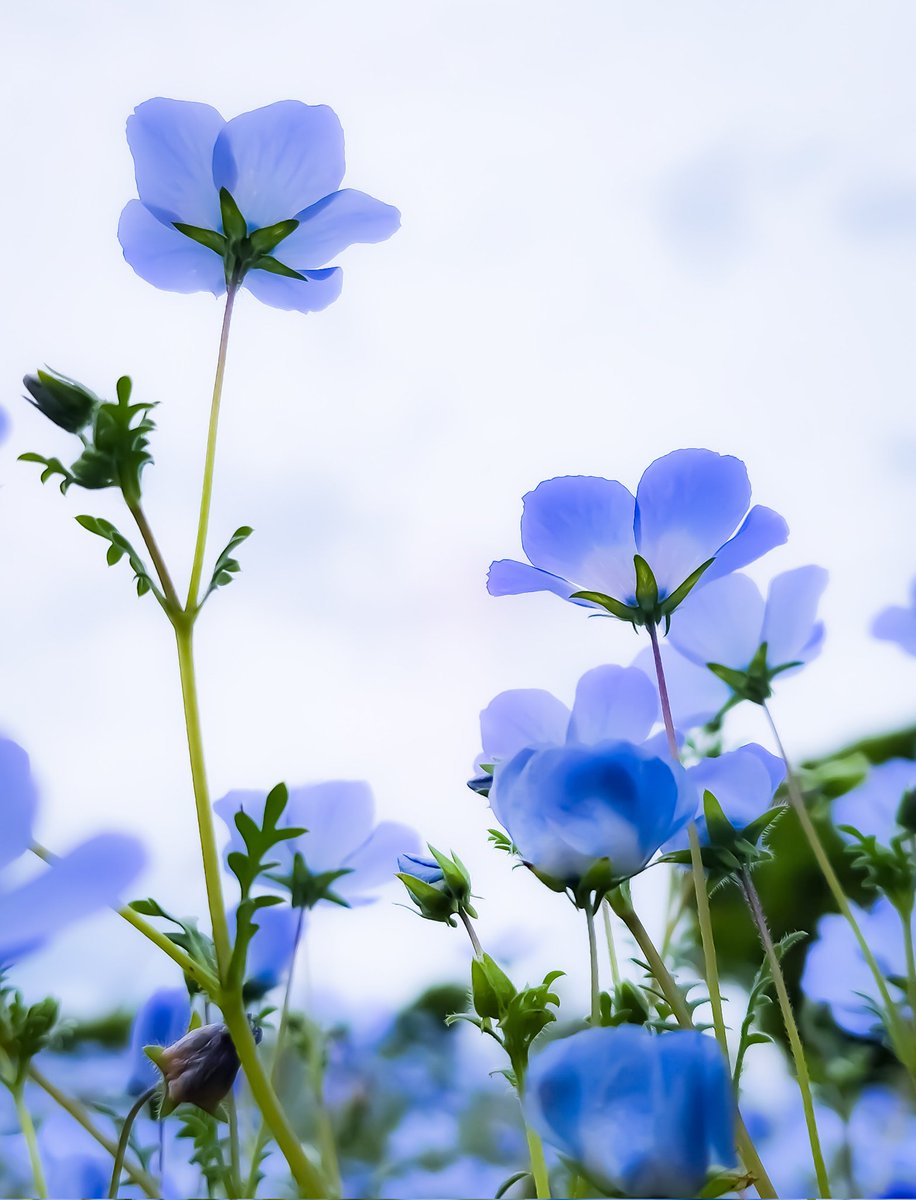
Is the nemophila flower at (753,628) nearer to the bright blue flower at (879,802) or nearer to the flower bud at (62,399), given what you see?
the bright blue flower at (879,802)

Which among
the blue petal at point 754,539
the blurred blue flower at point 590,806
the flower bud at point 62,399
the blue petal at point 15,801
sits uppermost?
the flower bud at point 62,399

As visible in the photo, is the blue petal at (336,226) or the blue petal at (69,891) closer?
the blue petal at (69,891)

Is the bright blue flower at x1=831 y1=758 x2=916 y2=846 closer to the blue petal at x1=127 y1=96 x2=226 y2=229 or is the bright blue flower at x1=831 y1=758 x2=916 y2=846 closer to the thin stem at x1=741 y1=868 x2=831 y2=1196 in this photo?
the thin stem at x1=741 y1=868 x2=831 y2=1196

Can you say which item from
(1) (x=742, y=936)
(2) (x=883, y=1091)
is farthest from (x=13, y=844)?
(1) (x=742, y=936)

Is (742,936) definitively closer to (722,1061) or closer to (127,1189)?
(127,1189)

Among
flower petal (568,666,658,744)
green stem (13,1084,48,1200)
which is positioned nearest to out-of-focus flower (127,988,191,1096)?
green stem (13,1084,48,1200)

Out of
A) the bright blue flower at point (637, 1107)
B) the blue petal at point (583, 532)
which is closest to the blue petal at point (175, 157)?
the blue petal at point (583, 532)
